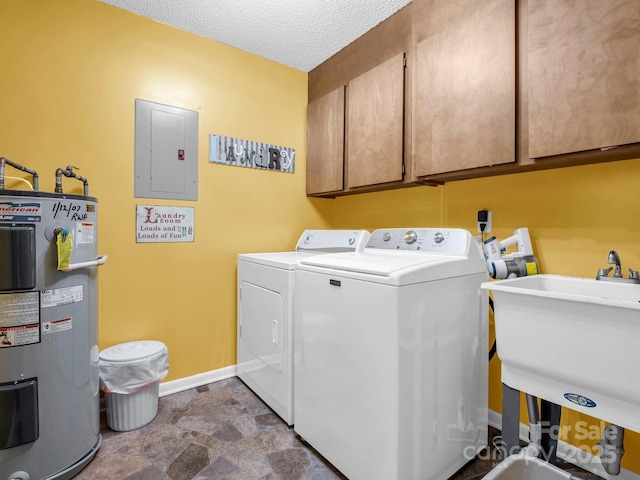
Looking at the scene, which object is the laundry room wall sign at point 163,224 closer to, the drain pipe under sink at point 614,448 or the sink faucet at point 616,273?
the sink faucet at point 616,273

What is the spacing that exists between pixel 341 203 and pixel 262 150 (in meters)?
0.86

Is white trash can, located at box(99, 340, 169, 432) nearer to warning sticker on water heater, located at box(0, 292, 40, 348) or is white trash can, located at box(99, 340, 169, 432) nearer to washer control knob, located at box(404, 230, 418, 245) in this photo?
warning sticker on water heater, located at box(0, 292, 40, 348)

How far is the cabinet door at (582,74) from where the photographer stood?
112 cm

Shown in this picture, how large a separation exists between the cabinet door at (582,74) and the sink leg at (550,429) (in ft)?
3.51

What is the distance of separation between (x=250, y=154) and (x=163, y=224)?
0.85m

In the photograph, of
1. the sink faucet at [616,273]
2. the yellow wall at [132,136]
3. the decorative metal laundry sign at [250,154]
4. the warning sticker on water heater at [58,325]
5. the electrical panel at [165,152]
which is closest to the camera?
the sink faucet at [616,273]

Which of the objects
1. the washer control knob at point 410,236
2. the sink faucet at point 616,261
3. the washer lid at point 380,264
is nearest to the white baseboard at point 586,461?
the sink faucet at point 616,261

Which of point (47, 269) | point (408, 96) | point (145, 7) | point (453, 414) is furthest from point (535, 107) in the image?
point (145, 7)

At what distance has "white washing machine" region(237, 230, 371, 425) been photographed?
1831 mm

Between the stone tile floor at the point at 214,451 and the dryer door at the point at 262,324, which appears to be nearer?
the stone tile floor at the point at 214,451

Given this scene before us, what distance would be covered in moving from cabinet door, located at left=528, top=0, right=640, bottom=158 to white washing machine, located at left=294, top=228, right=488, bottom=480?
0.57 m

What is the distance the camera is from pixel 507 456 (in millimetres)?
1255

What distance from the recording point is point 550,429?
1.34 meters

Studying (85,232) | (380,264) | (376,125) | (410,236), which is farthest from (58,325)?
(376,125)
